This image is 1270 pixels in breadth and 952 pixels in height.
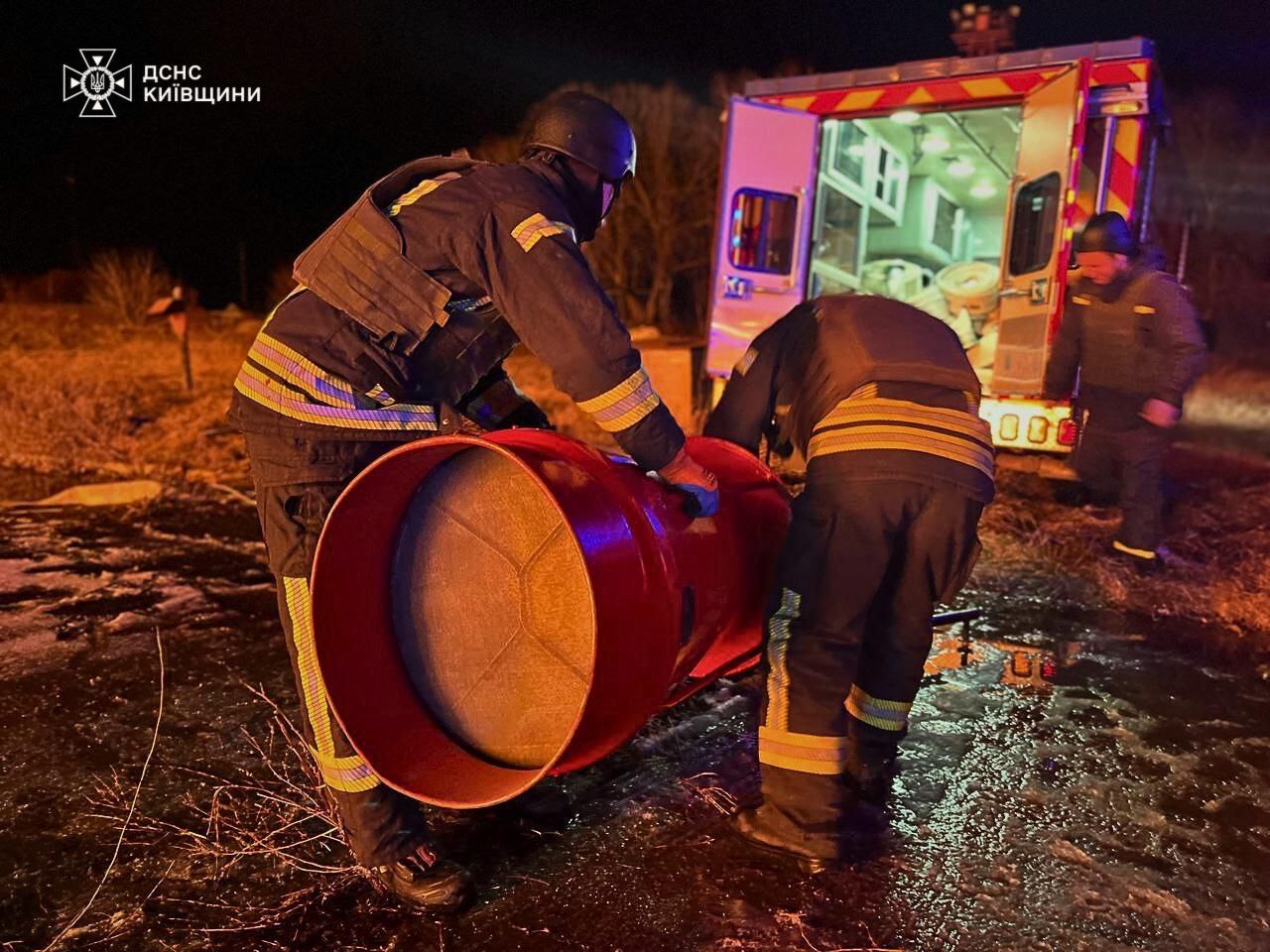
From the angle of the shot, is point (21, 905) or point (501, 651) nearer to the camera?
point (21, 905)

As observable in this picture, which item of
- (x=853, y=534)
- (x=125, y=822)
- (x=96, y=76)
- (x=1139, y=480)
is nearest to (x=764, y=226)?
(x=1139, y=480)

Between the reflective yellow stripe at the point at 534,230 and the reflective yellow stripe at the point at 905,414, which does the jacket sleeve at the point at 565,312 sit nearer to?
the reflective yellow stripe at the point at 534,230

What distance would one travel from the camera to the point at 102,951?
1867 millimetres

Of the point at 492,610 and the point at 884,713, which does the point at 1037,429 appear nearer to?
the point at 884,713

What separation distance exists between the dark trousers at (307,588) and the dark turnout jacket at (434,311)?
66mm

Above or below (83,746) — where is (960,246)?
above

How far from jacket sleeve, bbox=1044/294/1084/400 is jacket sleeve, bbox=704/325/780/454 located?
10.1 ft

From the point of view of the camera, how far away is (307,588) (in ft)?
6.79

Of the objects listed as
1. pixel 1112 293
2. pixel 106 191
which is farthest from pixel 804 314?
pixel 106 191

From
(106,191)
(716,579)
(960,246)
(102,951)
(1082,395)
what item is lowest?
(102,951)

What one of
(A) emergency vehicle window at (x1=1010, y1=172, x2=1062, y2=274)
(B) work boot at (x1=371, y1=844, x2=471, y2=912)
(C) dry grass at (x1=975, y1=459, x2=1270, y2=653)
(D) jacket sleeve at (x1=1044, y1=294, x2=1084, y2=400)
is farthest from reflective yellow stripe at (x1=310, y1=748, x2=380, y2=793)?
(A) emergency vehicle window at (x1=1010, y1=172, x2=1062, y2=274)

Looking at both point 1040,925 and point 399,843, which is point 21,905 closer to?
point 399,843

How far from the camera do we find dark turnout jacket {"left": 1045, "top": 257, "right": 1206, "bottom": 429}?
4.51m

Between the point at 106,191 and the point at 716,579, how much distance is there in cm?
3889
